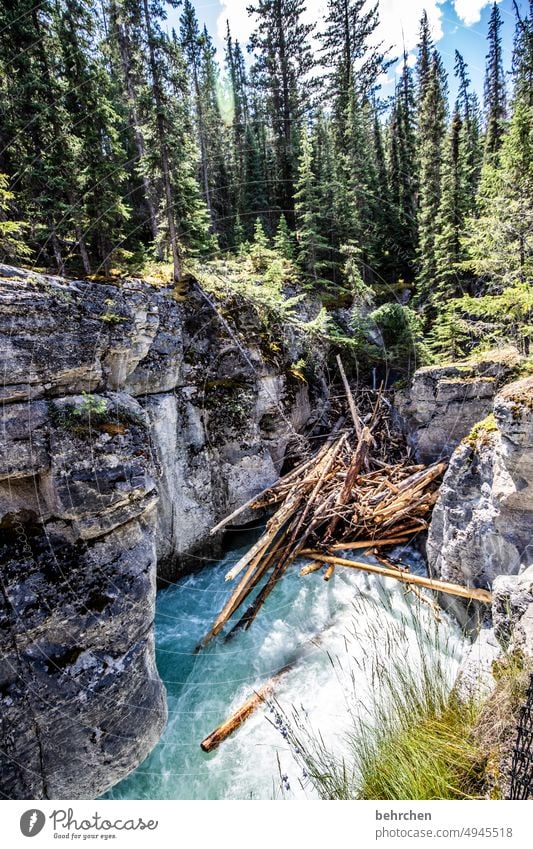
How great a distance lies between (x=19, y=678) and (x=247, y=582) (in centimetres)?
441

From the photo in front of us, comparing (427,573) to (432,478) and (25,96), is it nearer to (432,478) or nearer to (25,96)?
(432,478)

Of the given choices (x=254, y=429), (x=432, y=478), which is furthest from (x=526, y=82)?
(x=254, y=429)

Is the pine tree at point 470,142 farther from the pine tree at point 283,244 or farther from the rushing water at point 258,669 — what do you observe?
the rushing water at point 258,669

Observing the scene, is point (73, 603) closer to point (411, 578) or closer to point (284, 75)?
point (411, 578)

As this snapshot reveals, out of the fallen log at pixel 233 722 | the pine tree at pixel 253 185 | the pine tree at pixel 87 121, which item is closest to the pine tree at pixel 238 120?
Result: the pine tree at pixel 253 185

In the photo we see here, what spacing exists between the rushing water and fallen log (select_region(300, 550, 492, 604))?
0.20m

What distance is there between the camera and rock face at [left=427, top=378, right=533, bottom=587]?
15.7 ft

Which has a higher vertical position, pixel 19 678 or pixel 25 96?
pixel 25 96

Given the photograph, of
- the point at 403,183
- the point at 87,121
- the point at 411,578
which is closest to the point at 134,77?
the point at 87,121

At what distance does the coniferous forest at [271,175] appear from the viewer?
9492 mm

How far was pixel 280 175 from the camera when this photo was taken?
22500mm

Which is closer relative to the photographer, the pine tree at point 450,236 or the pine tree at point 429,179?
the pine tree at point 450,236
